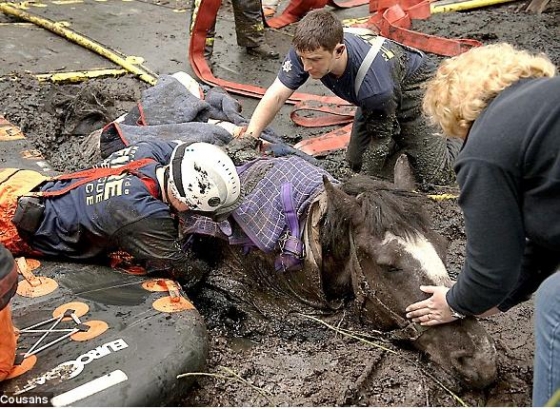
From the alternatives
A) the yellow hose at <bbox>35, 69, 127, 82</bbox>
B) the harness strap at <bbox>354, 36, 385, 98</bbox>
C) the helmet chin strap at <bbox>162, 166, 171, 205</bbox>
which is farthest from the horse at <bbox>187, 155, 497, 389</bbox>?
the yellow hose at <bbox>35, 69, 127, 82</bbox>

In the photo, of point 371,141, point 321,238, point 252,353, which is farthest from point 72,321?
point 371,141

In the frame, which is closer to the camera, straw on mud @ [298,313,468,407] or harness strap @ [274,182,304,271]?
straw on mud @ [298,313,468,407]

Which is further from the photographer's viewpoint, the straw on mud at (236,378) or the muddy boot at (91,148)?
the muddy boot at (91,148)

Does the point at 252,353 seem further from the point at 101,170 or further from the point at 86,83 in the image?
the point at 86,83

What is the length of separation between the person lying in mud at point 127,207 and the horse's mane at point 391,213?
0.75 metres

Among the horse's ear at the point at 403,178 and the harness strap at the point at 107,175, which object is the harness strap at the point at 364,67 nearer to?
the horse's ear at the point at 403,178

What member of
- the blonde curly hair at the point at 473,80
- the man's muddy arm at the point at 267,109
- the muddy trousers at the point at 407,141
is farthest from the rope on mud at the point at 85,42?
the blonde curly hair at the point at 473,80

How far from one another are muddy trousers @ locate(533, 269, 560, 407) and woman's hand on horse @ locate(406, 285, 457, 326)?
649 mm

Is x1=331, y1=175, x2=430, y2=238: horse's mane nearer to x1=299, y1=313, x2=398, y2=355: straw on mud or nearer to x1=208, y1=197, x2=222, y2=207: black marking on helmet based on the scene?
x1=299, y1=313, x2=398, y2=355: straw on mud

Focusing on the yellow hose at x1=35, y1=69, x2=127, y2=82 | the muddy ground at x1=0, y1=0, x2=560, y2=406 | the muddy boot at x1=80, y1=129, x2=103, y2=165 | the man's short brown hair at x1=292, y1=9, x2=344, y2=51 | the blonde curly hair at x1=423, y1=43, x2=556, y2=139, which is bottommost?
the muddy ground at x1=0, y1=0, x2=560, y2=406

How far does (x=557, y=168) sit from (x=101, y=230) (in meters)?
2.68

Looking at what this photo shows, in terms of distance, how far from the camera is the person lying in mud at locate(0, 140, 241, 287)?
4043mm

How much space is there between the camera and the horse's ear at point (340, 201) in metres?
3.83

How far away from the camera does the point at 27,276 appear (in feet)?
13.0
